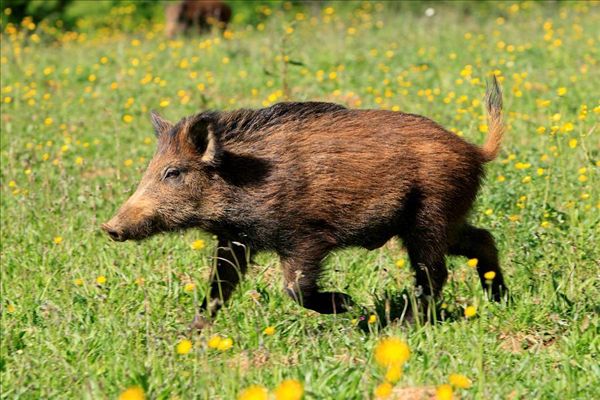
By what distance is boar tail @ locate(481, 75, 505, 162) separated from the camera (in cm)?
538

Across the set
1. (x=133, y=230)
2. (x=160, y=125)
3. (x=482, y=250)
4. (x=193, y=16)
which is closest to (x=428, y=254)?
(x=482, y=250)

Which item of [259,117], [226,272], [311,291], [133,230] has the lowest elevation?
[226,272]

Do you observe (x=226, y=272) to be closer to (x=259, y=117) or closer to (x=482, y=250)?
(x=259, y=117)

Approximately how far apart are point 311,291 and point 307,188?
52 cm

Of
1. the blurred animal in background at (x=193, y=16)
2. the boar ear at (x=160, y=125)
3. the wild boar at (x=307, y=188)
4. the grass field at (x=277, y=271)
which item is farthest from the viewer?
the blurred animal in background at (x=193, y=16)

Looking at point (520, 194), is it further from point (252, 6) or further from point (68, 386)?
point (252, 6)

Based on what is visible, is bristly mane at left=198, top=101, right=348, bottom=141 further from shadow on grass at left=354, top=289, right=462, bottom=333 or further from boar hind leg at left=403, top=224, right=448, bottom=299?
shadow on grass at left=354, top=289, right=462, bottom=333

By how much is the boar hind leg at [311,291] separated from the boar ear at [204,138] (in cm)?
66

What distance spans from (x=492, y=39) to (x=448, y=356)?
930 centimetres

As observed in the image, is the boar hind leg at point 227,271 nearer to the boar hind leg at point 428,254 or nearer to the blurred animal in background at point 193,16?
the boar hind leg at point 428,254

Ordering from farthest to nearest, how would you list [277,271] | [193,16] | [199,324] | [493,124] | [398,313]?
1. [193,16]
2. [277,271]
3. [493,124]
4. [398,313]
5. [199,324]

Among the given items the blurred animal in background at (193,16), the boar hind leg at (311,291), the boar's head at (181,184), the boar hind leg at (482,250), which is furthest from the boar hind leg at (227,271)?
the blurred animal in background at (193,16)

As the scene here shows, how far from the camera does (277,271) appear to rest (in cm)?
577

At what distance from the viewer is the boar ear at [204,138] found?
191 inches
